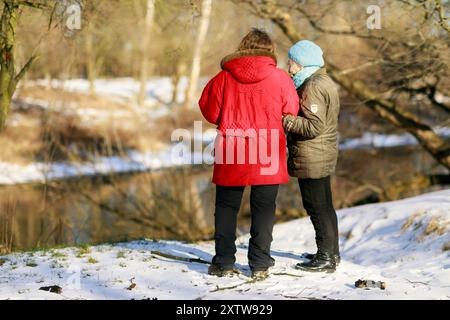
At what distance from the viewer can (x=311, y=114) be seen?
4805 millimetres

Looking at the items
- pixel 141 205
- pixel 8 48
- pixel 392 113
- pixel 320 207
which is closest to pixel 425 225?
pixel 320 207

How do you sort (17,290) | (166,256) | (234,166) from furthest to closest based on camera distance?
(166,256), (234,166), (17,290)

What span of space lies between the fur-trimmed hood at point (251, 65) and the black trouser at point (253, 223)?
0.79m

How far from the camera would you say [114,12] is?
8.96m

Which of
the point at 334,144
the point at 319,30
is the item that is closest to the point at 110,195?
the point at 319,30

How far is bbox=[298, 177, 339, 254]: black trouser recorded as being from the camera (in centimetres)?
507

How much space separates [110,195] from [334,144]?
1082cm

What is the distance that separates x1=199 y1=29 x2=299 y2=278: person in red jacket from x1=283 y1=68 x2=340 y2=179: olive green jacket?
0.45 feet

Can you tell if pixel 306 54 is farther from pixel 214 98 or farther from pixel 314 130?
pixel 214 98

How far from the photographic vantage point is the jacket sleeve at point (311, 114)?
478cm

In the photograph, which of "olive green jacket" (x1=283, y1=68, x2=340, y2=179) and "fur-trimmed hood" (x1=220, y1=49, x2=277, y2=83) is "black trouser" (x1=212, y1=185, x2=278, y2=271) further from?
"fur-trimmed hood" (x1=220, y1=49, x2=277, y2=83)

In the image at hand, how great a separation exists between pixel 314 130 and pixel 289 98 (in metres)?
0.33

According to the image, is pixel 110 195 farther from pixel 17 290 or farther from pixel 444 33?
pixel 17 290

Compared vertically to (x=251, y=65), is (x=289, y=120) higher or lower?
lower
